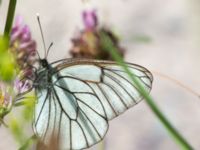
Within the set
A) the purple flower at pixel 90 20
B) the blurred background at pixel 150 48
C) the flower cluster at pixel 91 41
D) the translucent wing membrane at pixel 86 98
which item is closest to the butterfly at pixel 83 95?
the translucent wing membrane at pixel 86 98

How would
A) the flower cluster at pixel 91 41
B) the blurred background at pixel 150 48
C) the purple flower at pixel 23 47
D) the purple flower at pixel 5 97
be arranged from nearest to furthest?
the purple flower at pixel 5 97, the purple flower at pixel 23 47, the flower cluster at pixel 91 41, the blurred background at pixel 150 48

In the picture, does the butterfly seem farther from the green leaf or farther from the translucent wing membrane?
the green leaf

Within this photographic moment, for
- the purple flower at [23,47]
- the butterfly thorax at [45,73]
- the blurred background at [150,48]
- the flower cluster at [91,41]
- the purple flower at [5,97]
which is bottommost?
the blurred background at [150,48]

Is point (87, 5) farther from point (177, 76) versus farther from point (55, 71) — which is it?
point (177, 76)

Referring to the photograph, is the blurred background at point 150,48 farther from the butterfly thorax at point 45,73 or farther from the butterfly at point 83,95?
the butterfly thorax at point 45,73

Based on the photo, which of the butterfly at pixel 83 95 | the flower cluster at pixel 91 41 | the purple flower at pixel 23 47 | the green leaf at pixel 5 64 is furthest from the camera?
the flower cluster at pixel 91 41
